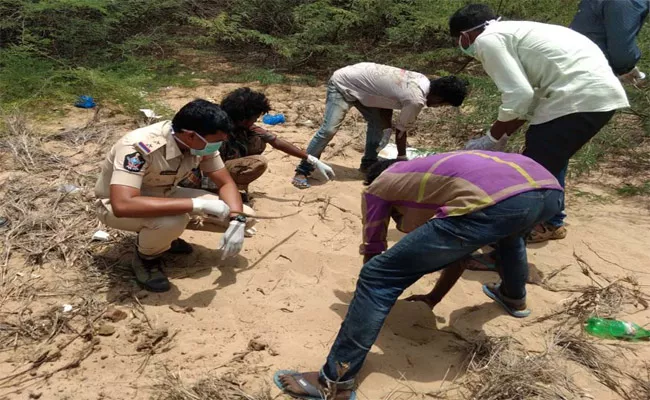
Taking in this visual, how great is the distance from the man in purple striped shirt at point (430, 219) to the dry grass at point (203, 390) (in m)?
0.15

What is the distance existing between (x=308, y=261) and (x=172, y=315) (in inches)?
34.0

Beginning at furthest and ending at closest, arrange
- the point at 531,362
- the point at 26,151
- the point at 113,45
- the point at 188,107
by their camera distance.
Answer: the point at 113,45
the point at 26,151
the point at 188,107
the point at 531,362

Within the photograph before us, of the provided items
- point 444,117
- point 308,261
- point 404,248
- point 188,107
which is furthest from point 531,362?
point 444,117

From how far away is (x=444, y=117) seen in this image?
557cm

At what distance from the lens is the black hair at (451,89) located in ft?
12.5

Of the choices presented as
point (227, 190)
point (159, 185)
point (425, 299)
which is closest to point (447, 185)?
point (425, 299)

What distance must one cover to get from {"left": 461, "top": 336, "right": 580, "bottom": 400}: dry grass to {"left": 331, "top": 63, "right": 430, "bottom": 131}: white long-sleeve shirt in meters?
2.05

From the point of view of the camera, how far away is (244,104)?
347cm

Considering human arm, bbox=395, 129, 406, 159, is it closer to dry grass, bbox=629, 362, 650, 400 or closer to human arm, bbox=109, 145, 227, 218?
human arm, bbox=109, 145, 227, 218

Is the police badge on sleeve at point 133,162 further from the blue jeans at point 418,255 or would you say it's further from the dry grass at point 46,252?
the blue jeans at point 418,255

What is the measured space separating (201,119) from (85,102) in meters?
3.37

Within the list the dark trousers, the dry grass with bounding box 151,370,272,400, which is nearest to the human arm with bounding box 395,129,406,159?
the dark trousers

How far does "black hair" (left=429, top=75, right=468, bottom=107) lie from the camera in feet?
12.5

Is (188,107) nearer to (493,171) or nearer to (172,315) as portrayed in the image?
(172,315)
